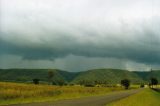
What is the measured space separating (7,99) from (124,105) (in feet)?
47.5

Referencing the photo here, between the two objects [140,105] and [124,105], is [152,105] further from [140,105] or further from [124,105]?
[124,105]

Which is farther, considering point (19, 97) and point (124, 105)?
point (19, 97)

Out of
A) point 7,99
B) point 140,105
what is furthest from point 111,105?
point 7,99

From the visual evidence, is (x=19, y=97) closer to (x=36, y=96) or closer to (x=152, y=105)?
(x=36, y=96)

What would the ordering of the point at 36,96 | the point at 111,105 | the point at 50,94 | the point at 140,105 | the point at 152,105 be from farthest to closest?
the point at 50,94, the point at 36,96, the point at 152,105, the point at 140,105, the point at 111,105

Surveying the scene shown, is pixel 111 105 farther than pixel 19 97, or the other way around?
pixel 19 97

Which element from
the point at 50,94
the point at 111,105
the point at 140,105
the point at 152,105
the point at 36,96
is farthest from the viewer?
the point at 50,94

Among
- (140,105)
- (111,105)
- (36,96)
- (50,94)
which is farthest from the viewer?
(50,94)

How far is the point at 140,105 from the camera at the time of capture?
1549 inches

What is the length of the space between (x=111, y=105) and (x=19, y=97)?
13433 millimetres

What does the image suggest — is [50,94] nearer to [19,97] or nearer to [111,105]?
[19,97]

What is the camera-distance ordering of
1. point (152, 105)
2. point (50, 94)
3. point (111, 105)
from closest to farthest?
1. point (111, 105)
2. point (152, 105)
3. point (50, 94)

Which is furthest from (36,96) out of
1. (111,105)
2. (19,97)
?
(111,105)

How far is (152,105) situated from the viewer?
42.7 meters
